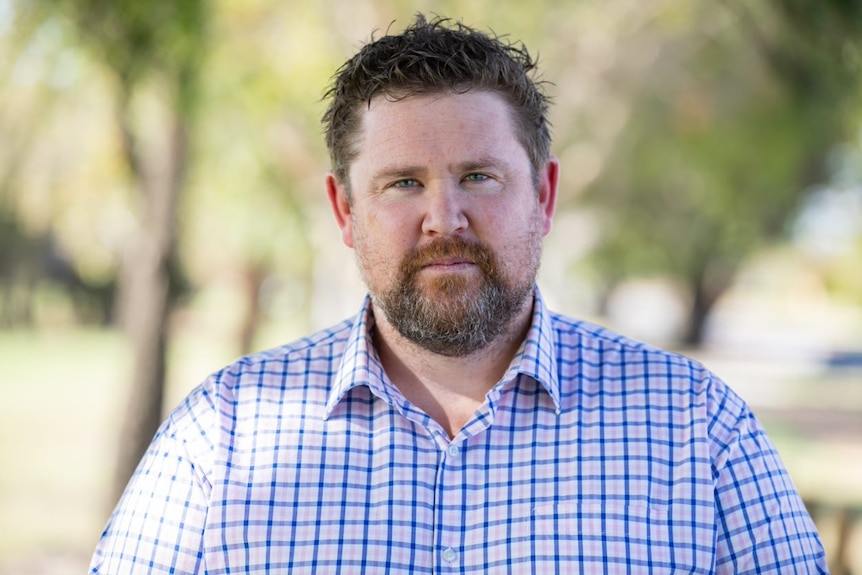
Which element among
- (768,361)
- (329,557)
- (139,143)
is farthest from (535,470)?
(768,361)

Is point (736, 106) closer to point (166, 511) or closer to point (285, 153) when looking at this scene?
point (285, 153)

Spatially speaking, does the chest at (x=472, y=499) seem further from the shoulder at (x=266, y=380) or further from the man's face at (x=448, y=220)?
the man's face at (x=448, y=220)

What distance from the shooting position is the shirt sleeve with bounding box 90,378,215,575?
187 centimetres

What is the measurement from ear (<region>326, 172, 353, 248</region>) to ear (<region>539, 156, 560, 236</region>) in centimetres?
44

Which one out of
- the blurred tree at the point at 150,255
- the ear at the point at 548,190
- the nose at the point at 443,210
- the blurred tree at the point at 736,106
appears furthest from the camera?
the blurred tree at the point at 150,255

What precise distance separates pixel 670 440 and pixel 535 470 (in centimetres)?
28

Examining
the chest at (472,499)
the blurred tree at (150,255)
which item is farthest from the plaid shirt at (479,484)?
the blurred tree at (150,255)

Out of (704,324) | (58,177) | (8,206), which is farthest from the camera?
(704,324)

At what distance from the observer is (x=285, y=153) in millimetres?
9203

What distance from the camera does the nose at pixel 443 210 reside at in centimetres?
193

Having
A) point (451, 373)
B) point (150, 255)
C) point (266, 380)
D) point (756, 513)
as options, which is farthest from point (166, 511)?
point (150, 255)

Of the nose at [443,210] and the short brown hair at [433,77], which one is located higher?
the short brown hair at [433,77]

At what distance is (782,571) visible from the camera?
182 cm

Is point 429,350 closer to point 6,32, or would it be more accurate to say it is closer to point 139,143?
point 6,32
